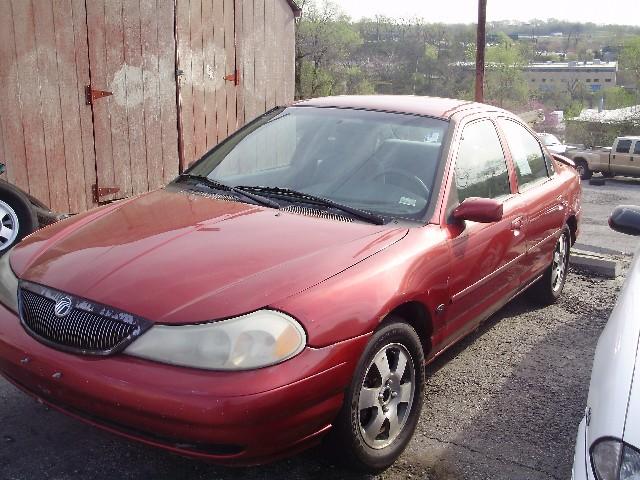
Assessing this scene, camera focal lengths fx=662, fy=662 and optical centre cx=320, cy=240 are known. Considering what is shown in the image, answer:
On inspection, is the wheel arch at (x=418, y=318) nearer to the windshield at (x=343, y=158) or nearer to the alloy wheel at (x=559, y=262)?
the windshield at (x=343, y=158)

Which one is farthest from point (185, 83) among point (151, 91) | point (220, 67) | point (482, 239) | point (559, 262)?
point (482, 239)

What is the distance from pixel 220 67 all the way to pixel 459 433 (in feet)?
20.7

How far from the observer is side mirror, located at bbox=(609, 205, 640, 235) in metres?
3.27

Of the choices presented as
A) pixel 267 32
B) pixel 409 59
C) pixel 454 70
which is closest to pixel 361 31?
pixel 409 59

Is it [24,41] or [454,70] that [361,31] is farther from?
[24,41]

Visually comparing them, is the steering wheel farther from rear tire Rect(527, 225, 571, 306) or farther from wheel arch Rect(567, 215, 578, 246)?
wheel arch Rect(567, 215, 578, 246)

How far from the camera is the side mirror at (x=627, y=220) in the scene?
3.27 meters

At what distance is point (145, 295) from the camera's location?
2.40 meters

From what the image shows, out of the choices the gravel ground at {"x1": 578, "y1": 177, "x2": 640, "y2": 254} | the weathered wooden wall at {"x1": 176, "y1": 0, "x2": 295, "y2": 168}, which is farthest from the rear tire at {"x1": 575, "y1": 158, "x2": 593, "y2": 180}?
the weathered wooden wall at {"x1": 176, "y1": 0, "x2": 295, "y2": 168}

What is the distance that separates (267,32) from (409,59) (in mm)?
66379

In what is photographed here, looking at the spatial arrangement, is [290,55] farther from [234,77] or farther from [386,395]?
[386,395]

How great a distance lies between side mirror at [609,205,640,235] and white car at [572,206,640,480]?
0.75 m

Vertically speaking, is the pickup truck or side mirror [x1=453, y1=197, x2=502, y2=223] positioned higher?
side mirror [x1=453, y1=197, x2=502, y2=223]

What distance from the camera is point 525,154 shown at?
4.52 m
